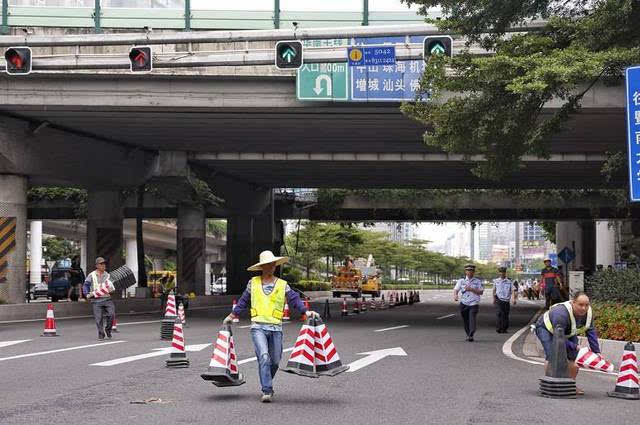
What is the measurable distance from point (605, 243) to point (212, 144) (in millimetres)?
49999

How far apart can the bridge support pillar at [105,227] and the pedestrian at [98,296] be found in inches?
873

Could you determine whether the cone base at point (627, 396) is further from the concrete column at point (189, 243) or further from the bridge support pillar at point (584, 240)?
the bridge support pillar at point (584, 240)

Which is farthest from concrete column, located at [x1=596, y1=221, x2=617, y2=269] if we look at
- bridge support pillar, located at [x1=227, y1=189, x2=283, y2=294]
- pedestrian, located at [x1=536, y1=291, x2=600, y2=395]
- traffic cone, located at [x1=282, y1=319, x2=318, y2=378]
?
traffic cone, located at [x1=282, y1=319, x2=318, y2=378]

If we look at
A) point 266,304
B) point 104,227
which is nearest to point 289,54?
point 266,304

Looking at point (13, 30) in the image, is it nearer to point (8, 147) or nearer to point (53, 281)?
point (8, 147)

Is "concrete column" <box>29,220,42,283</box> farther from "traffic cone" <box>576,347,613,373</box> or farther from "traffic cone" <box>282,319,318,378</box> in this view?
"traffic cone" <box>282,319,318,378</box>

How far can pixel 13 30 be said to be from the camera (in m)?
28.3

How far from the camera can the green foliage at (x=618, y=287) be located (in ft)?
61.5

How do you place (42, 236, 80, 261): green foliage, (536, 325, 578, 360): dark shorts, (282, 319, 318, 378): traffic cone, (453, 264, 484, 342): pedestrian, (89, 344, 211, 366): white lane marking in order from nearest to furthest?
(282, 319, 318, 378): traffic cone < (536, 325, 578, 360): dark shorts < (89, 344, 211, 366): white lane marking < (453, 264, 484, 342): pedestrian < (42, 236, 80, 261): green foliage

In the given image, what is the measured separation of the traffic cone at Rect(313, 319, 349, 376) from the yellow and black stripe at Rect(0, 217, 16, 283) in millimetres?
21632

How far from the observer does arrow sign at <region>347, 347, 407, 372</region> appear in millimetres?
15422

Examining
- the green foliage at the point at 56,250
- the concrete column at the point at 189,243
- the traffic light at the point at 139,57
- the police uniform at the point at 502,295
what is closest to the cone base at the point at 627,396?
the police uniform at the point at 502,295

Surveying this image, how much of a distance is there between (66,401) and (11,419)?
1.41 m

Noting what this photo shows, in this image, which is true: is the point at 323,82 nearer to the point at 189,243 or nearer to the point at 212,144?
the point at 212,144
